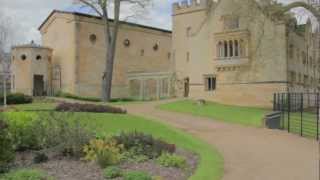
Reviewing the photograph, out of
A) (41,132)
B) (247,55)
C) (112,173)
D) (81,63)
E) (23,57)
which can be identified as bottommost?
(112,173)

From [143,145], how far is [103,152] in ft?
7.19

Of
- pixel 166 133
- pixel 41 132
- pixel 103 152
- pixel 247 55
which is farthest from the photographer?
pixel 247 55

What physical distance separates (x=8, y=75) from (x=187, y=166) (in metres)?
53.8

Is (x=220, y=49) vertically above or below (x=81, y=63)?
above

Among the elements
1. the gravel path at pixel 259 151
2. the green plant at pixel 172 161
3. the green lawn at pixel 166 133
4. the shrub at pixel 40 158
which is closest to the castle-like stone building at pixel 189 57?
the gravel path at pixel 259 151

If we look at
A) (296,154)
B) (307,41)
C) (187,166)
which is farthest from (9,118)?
(307,41)

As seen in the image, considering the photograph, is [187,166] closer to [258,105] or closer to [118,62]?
[258,105]

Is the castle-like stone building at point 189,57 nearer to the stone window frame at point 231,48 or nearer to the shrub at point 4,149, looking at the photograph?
the stone window frame at point 231,48

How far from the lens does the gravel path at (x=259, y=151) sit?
12625mm

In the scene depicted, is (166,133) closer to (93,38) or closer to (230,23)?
(230,23)

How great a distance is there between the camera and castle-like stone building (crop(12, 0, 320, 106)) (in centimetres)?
4266

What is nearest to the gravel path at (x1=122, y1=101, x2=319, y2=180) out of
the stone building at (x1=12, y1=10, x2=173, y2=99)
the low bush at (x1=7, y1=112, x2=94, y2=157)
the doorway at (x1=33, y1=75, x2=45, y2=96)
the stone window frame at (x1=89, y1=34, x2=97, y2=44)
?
the low bush at (x1=7, y1=112, x2=94, y2=157)

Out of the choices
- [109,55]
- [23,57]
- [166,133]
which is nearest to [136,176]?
[166,133]

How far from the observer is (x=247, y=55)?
43000 millimetres
